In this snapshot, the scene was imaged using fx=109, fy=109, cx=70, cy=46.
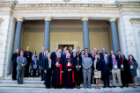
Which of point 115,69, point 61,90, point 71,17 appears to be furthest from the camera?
point 71,17

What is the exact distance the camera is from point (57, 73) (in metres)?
5.58

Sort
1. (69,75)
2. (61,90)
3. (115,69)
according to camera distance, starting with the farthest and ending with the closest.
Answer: (115,69)
(69,75)
(61,90)

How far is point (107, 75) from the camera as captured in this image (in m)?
5.82

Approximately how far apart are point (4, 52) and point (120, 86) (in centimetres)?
790

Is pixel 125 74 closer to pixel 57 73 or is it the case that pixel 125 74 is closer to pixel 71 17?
pixel 57 73

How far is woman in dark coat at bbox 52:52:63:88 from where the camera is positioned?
5539mm

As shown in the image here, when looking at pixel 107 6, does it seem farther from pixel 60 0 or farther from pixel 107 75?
pixel 107 75

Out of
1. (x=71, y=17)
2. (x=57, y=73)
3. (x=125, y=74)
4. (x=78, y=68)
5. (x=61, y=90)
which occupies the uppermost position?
(x=71, y=17)

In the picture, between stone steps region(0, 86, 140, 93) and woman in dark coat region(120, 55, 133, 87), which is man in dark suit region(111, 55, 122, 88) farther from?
stone steps region(0, 86, 140, 93)

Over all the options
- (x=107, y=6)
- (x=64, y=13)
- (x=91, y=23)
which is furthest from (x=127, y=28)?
(x=64, y=13)

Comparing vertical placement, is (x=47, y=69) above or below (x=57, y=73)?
above

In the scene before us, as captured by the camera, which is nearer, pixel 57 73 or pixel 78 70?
pixel 57 73

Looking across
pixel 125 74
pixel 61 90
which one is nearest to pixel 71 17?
pixel 125 74

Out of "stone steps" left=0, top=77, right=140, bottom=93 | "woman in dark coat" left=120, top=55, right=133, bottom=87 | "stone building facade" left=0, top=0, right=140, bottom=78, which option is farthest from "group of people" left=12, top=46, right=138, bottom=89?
"stone building facade" left=0, top=0, right=140, bottom=78
